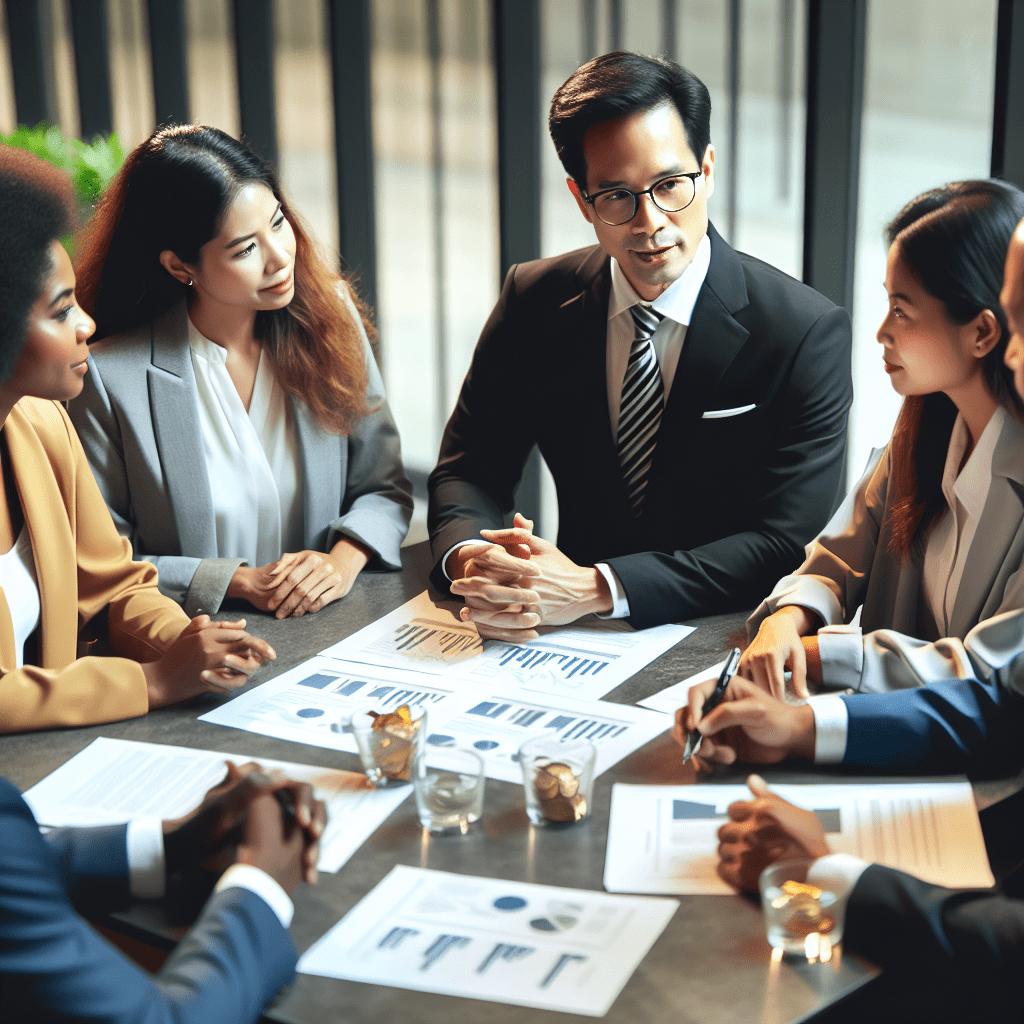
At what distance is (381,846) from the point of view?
4.81ft

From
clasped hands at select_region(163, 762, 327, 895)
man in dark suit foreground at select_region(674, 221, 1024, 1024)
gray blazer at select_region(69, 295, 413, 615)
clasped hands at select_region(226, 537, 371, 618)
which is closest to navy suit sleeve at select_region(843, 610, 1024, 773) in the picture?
man in dark suit foreground at select_region(674, 221, 1024, 1024)

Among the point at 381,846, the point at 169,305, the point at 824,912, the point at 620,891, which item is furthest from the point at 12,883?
the point at 169,305

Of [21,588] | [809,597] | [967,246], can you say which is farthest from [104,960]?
[967,246]

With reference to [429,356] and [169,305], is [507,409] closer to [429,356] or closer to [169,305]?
[169,305]

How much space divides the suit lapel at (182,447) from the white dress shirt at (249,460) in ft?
0.17

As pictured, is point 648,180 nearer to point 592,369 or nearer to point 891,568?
point 592,369

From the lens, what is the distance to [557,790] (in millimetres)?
1483

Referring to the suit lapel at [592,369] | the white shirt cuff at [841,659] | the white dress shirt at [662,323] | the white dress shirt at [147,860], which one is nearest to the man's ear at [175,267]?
the suit lapel at [592,369]

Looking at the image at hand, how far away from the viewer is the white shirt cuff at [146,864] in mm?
1390

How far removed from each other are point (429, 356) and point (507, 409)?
494 centimetres

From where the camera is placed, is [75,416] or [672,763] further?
[75,416]

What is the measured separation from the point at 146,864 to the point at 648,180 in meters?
1.58

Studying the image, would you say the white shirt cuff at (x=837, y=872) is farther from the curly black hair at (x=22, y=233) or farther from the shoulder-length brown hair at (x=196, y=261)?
the shoulder-length brown hair at (x=196, y=261)

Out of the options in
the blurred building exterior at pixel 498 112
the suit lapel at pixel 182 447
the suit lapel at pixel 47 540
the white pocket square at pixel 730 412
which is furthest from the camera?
the blurred building exterior at pixel 498 112
